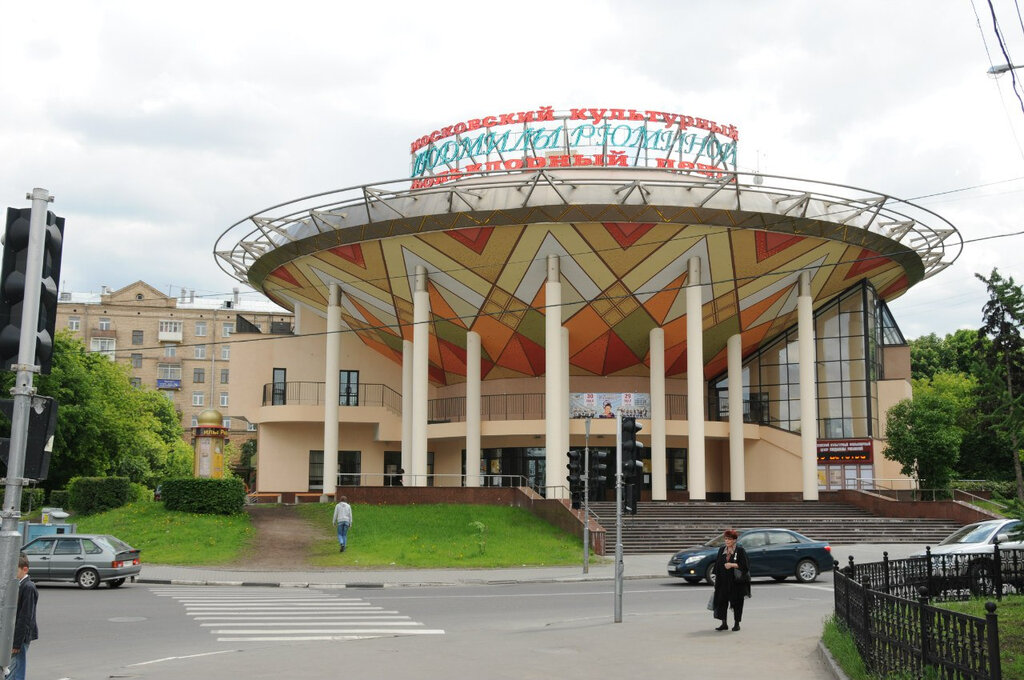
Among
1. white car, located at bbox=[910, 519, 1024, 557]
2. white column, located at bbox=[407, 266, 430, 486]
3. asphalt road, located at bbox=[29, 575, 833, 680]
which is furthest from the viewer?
white column, located at bbox=[407, 266, 430, 486]

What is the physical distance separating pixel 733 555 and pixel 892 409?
30.8 m

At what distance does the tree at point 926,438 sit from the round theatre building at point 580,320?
9.99 feet

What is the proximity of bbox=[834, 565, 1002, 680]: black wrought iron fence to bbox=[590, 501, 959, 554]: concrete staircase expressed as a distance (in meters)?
21.8

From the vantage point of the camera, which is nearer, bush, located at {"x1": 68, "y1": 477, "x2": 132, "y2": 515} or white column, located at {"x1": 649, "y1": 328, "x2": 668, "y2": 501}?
bush, located at {"x1": 68, "y1": 477, "x2": 132, "y2": 515}

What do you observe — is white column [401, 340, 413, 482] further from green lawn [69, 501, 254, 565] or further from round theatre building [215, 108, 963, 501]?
green lawn [69, 501, 254, 565]

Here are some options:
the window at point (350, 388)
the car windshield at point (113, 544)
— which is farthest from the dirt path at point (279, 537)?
the window at point (350, 388)

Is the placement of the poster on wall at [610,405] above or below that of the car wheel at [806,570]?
above

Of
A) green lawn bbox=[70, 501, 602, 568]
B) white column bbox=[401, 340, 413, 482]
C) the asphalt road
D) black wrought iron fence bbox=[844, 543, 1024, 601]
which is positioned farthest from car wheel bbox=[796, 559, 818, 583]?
white column bbox=[401, 340, 413, 482]

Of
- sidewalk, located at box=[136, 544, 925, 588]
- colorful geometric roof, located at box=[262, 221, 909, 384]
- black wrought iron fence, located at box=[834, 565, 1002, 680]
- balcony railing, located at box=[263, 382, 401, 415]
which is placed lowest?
sidewalk, located at box=[136, 544, 925, 588]

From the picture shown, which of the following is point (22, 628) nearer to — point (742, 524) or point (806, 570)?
point (806, 570)

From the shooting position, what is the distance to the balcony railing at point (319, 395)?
161 ft

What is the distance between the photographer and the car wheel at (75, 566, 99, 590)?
2350cm

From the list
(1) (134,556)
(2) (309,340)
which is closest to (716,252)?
(2) (309,340)

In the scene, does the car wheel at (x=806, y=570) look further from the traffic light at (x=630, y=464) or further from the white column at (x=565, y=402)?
the white column at (x=565, y=402)
